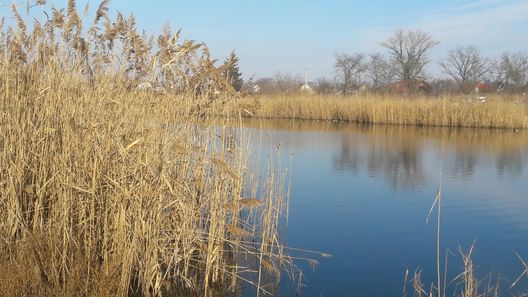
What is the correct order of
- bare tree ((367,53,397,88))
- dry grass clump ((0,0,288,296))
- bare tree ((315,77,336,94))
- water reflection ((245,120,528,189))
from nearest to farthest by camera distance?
dry grass clump ((0,0,288,296)) < water reflection ((245,120,528,189)) < bare tree ((315,77,336,94)) < bare tree ((367,53,397,88))

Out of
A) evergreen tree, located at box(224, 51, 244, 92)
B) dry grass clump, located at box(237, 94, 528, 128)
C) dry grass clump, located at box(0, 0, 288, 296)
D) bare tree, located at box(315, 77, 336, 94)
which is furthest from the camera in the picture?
bare tree, located at box(315, 77, 336, 94)

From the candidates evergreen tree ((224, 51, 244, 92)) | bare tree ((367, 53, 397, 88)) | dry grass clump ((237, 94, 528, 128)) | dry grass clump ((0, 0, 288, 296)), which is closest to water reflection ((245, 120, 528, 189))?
dry grass clump ((237, 94, 528, 128))

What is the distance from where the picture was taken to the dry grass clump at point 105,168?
259 centimetres

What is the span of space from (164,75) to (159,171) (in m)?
0.81

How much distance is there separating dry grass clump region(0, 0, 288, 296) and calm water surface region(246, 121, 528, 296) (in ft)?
3.21

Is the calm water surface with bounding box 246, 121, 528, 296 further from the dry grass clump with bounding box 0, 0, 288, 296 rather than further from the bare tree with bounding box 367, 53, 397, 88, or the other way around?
the bare tree with bounding box 367, 53, 397, 88

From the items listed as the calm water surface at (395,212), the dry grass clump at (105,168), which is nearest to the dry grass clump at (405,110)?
the calm water surface at (395,212)

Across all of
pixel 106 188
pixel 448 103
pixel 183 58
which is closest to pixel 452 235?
pixel 183 58

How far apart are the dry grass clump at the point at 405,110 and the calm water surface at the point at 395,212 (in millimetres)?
5538

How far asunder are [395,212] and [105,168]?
392 centimetres

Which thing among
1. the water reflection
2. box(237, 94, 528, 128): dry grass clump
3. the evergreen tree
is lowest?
the water reflection

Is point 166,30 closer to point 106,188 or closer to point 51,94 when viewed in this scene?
point 51,94

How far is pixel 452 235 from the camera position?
16.7 feet

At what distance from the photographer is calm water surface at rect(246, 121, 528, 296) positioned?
4105mm
